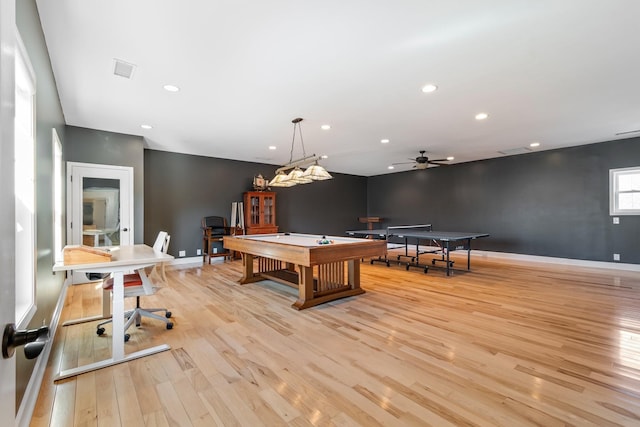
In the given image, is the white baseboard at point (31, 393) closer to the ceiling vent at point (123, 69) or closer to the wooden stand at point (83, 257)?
the wooden stand at point (83, 257)

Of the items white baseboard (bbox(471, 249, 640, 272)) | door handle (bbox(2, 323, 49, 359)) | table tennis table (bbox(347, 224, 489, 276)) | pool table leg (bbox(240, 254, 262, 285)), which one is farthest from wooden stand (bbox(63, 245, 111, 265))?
white baseboard (bbox(471, 249, 640, 272))

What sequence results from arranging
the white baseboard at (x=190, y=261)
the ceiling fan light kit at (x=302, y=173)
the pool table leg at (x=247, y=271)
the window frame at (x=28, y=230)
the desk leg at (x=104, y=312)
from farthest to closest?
1. the white baseboard at (x=190, y=261)
2. the pool table leg at (x=247, y=271)
3. the ceiling fan light kit at (x=302, y=173)
4. the desk leg at (x=104, y=312)
5. the window frame at (x=28, y=230)

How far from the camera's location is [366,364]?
2227mm

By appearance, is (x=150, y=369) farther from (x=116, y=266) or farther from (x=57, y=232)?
(x=57, y=232)

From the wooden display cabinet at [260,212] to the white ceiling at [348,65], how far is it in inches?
88.6

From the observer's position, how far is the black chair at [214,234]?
6.43m

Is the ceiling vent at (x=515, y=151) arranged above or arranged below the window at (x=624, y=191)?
above

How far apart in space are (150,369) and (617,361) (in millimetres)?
3470

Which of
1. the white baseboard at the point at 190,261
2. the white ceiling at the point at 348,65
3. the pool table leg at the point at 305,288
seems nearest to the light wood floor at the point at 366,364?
the pool table leg at the point at 305,288

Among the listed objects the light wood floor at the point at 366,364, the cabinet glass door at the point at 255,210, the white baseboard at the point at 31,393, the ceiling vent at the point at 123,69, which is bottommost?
the light wood floor at the point at 366,364

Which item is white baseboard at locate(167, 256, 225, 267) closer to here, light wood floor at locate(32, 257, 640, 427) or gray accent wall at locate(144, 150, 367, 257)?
gray accent wall at locate(144, 150, 367, 257)

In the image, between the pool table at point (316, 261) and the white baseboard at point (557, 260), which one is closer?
the pool table at point (316, 261)

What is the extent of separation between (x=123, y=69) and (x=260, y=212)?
4.53m

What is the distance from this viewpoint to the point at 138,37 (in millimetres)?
2385
